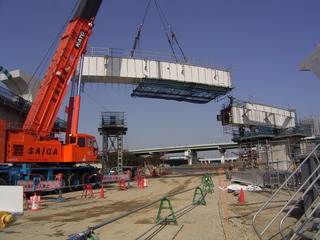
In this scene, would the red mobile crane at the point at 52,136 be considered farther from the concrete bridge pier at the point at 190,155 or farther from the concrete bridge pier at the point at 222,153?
the concrete bridge pier at the point at 190,155

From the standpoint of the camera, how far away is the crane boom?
18.1 metres

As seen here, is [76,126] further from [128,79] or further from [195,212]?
[195,212]

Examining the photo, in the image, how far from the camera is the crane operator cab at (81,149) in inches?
783

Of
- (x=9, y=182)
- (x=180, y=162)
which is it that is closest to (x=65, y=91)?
(x=9, y=182)

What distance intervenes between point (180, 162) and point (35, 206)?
151 metres

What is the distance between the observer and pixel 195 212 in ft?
34.1

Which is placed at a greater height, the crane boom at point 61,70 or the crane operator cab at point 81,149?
the crane boom at point 61,70

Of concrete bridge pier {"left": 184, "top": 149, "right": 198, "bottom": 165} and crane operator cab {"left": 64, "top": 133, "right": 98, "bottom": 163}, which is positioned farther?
concrete bridge pier {"left": 184, "top": 149, "right": 198, "bottom": 165}

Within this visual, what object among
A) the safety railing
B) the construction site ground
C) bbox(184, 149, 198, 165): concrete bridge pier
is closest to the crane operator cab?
the construction site ground

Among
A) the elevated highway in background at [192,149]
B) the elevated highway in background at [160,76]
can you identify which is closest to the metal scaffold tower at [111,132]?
the elevated highway in background at [160,76]

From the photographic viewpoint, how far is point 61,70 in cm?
1931

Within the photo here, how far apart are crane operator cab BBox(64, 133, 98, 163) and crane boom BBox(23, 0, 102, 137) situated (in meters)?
2.30

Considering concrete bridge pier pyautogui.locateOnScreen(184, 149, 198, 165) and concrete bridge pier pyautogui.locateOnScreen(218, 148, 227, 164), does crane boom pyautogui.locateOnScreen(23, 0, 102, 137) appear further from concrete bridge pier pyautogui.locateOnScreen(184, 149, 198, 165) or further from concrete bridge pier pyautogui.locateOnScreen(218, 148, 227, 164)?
concrete bridge pier pyautogui.locateOnScreen(184, 149, 198, 165)

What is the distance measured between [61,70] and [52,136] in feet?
16.3
